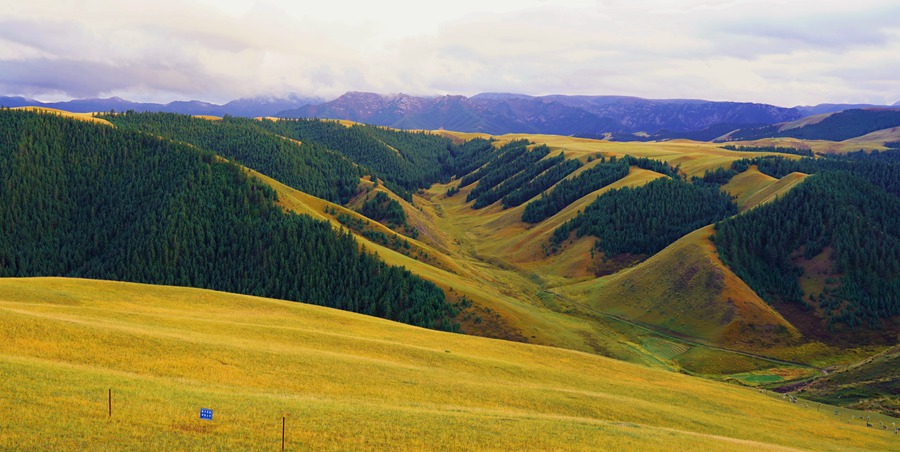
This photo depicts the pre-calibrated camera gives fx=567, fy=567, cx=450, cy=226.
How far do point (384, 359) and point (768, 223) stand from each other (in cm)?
14480

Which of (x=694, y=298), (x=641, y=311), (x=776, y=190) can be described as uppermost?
(x=776, y=190)

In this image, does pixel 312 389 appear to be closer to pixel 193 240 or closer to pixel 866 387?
pixel 866 387

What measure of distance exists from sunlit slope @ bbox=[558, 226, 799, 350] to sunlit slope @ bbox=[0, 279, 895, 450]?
55353 millimetres

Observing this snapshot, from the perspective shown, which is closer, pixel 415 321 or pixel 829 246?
pixel 415 321

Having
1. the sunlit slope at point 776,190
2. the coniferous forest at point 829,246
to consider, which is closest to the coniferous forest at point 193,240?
the coniferous forest at point 829,246

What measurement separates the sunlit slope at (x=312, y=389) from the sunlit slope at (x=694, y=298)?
55.4 meters

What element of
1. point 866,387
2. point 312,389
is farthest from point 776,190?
point 312,389

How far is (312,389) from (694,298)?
11950 cm

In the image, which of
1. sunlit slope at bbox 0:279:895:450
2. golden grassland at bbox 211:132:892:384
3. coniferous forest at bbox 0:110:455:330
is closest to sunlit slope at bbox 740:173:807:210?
golden grassland at bbox 211:132:892:384

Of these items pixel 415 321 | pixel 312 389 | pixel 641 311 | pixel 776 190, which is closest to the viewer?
pixel 312 389

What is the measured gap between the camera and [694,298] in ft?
456

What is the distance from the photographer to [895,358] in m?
93.4

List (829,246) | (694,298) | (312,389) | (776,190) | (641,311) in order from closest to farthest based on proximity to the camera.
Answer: (312,389)
(694,298)
(641,311)
(829,246)
(776,190)

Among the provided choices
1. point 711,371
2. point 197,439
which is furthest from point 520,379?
point 711,371
